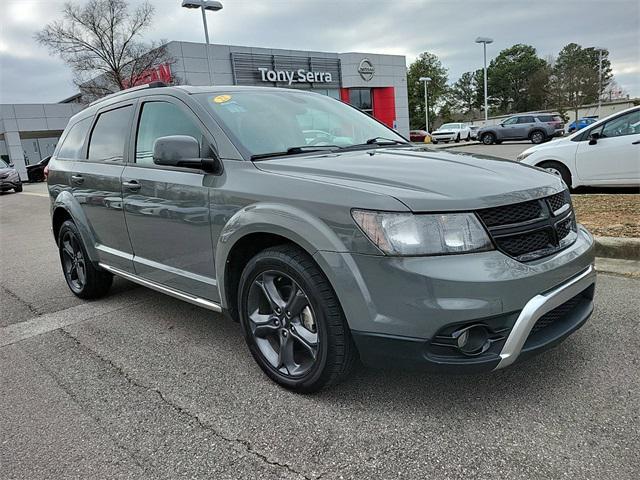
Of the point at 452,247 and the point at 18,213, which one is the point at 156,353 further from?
the point at 18,213

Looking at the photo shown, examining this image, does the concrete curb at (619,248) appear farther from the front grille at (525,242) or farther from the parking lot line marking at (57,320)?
the parking lot line marking at (57,320)

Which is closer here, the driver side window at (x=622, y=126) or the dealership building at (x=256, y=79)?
the driver side window at (x=622, y=126)

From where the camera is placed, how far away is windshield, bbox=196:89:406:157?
120 inches

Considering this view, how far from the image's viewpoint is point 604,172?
302 inches

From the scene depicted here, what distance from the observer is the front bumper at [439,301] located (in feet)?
6.96

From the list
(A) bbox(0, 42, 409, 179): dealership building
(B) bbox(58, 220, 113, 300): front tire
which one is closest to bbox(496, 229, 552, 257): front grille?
(B) bbox(58, 220, 113, 300): front tire

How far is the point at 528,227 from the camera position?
235cm

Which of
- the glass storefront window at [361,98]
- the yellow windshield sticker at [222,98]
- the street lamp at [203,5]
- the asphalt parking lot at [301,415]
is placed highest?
the street lamp at [203,5]

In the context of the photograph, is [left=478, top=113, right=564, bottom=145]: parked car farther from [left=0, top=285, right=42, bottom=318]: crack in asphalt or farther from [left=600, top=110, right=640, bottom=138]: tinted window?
[left=0, top=285, right=42, bottom=318]: crack in asphalt

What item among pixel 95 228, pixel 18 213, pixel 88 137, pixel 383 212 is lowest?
pixel 18 213

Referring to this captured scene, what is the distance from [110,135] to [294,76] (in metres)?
32.0

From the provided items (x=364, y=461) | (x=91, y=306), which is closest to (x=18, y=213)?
(x=91, y=306)

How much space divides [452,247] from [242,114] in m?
1.71

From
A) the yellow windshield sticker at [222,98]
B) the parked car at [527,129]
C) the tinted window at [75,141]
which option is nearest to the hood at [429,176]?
the yellow windshield sticker at [222,98]
